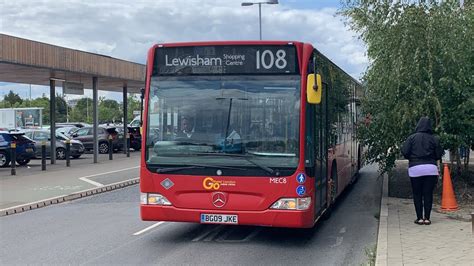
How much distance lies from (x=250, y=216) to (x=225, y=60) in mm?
2245

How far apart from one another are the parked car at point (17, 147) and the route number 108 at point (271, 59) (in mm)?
18019

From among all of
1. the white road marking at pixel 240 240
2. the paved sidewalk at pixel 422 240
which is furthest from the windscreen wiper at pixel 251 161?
the paved sidewalk at pixel 422 240

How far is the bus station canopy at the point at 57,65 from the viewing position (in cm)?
1933

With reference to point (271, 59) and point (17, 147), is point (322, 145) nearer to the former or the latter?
point (271, 59)

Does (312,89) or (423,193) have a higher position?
(312,89)

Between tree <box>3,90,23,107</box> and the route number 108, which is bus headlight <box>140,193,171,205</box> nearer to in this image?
the route number 108

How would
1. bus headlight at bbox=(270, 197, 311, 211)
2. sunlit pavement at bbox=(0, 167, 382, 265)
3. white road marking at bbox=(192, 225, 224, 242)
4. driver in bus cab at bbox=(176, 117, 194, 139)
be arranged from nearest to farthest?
1. sunlit pavement at bbox=(0, 167, 382, 265)
2. bus headlight at bbox=(270, 197, 311, 211)
3. driver in bus cab at bbox=(176, 117, 194, 139)
4. white road marking at bbox=(192, 225, 224, 242)

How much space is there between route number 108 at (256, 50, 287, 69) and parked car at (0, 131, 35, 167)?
59.1 feet

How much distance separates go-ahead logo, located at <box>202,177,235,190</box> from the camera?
827 centimetres

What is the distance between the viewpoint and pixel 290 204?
8117 millimetres

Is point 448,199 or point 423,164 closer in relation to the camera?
point 423,164

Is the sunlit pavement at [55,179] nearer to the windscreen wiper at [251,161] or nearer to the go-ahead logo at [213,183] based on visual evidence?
the go-ahead logo at [213,183]

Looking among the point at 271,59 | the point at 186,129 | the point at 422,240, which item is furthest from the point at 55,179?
the point at 422,240

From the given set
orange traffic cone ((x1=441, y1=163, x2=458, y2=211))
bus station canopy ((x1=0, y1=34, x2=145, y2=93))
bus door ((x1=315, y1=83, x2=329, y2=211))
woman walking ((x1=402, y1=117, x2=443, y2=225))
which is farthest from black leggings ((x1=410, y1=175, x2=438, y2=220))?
bus station canopy ((x1=0, y1=34, x2=145, y2=93))
